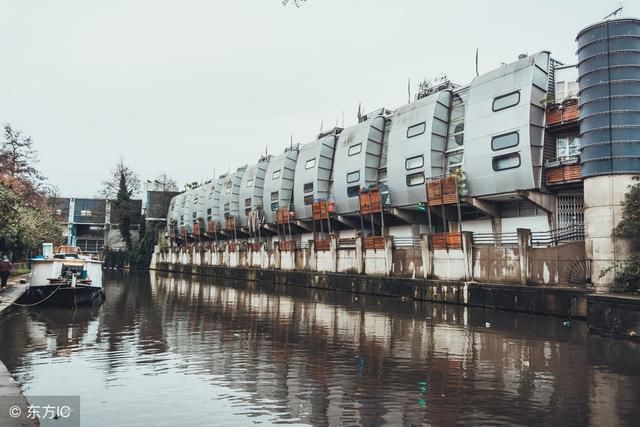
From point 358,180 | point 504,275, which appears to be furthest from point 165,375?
point 358,180

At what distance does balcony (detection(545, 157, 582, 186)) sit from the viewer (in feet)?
82.5

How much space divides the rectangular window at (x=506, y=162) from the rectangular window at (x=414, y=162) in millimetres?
6139

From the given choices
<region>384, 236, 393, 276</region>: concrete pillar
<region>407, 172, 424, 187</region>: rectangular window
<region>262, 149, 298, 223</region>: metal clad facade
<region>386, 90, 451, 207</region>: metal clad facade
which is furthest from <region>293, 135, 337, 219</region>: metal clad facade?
<region>384, 236, 393, 276</region>: concrete pillar

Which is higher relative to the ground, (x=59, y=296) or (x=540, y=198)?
(x=540, y=198)

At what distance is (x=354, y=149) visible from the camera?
41688 mm

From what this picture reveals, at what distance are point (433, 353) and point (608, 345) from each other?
5.50 m

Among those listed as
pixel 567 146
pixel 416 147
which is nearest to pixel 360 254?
pixel 416 147

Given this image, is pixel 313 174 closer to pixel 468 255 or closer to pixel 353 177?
pixel 353 177

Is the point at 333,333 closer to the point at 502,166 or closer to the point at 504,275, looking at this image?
the point at 504,275

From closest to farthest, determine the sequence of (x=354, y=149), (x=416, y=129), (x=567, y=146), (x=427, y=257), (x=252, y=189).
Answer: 1. (x=567, y=146)
2. (x=427, y=257)
3. (x=416, y=129)
4. (x=354, y=149)
5. (x=252, y=189)

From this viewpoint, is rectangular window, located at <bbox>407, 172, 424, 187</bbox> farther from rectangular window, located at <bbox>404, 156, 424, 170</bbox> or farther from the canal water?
the canal water

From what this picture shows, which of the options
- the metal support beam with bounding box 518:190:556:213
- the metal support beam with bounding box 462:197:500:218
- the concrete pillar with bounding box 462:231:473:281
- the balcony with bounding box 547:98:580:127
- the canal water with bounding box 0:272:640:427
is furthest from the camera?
the metal support beam with bounding box 462:197:500:218

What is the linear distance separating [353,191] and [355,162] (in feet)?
7.78

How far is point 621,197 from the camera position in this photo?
59.1ft
